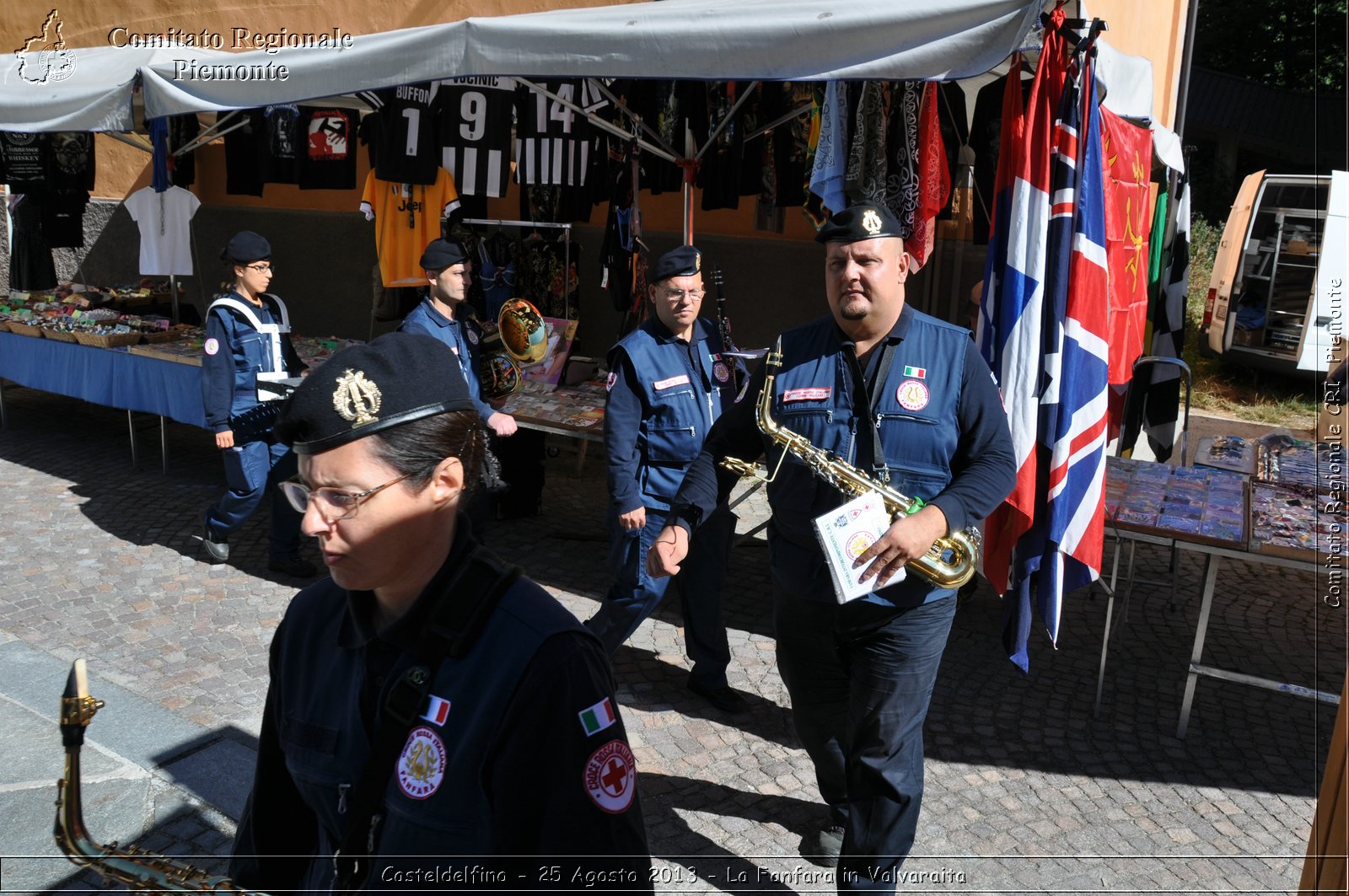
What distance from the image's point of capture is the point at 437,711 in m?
1.54

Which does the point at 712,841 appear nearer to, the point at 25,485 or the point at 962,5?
the point at 962,5

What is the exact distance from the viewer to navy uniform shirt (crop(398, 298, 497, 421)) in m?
5.78

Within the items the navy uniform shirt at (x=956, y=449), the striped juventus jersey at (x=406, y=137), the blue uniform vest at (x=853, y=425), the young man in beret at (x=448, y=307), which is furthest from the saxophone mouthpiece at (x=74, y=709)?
the striped juventus jersey at (x=406, y=137)

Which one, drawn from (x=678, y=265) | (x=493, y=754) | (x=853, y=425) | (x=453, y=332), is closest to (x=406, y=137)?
(x=453, y=332)

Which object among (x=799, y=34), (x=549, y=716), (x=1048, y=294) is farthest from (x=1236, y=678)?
(x=549, y=716)

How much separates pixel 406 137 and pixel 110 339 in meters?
2.94

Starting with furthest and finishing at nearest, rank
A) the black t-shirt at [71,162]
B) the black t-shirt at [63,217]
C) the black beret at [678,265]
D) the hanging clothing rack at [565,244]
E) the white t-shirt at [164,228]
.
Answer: the black t-shirt at [63,217], the black t-shirt at [71,162], the white t-shirt at [164,228], the hanging clothing rack at [565,244], the black beret at [678,265]

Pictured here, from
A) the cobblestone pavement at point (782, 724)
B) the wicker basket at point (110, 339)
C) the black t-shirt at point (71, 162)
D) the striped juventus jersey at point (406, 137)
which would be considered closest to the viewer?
the cobblestone pavement at point (782, 724)

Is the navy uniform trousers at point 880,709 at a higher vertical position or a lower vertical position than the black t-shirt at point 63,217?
lower

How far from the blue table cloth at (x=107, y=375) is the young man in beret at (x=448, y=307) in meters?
2.46

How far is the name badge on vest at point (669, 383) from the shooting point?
470 centimetres

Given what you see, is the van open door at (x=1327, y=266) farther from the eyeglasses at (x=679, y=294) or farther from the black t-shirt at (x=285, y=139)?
the black t-shirt at (x=285, y=139)

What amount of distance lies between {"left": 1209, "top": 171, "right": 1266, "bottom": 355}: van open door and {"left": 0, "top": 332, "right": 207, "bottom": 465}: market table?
1137cm

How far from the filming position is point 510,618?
5.20 ft
